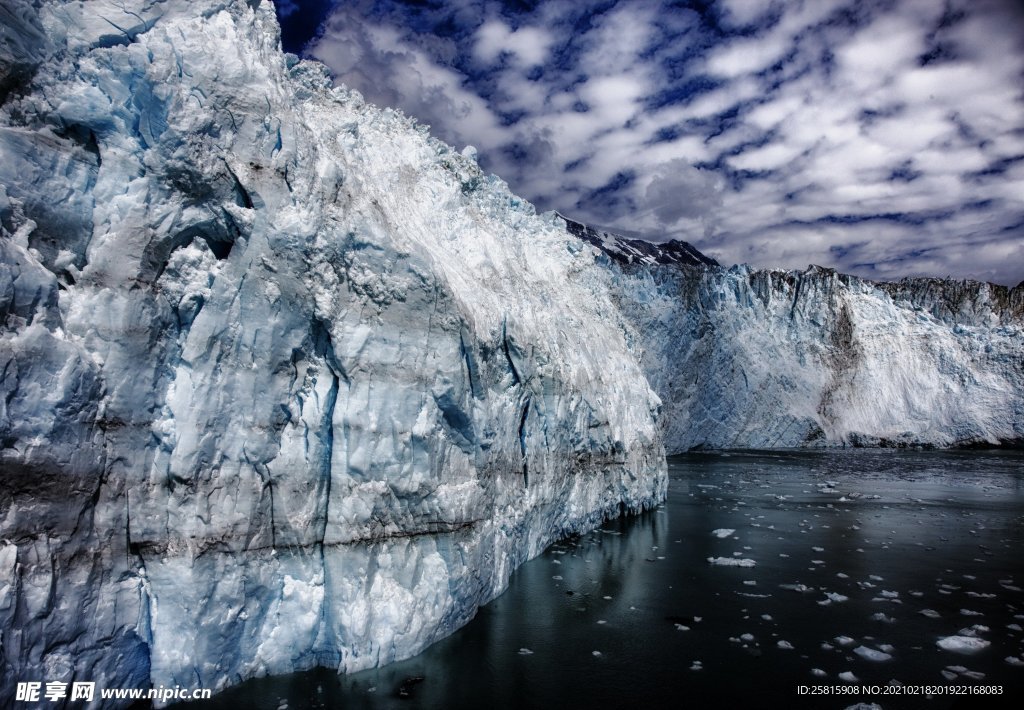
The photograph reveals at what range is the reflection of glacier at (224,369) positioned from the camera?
5969 mm

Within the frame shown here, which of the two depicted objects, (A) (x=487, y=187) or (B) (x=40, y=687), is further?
(A) (x=487, y=187)

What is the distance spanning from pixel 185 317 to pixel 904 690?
32.6ft

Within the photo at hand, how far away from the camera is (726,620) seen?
10.2m

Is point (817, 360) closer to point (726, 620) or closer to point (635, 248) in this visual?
point (726, 620)

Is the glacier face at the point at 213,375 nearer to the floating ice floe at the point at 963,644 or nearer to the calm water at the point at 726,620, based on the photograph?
the calm water at the point at 726,620

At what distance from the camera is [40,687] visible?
559 cm

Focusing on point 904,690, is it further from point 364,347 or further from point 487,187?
point 487,187

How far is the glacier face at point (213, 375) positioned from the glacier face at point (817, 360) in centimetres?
3277

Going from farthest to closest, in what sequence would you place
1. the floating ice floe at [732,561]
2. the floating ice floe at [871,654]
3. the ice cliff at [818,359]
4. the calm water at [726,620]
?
the ice cliff at [818,359] → the floating ice floe at [732,561] → the floating ice floe at [871,654] → the calm water at [726,620]

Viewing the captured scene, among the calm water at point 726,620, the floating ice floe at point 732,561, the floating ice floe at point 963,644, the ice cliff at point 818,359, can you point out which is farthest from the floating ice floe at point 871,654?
the ice cliff at point 818,359

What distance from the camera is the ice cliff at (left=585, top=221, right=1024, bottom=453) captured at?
4131 centimetres

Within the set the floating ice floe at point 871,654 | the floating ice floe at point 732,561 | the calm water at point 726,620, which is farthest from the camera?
the floating ice floe at point 732,561

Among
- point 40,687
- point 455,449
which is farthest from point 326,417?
point 40,687

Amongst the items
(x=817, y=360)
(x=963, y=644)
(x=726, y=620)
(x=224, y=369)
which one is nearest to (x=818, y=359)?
(x=817, y=360)
